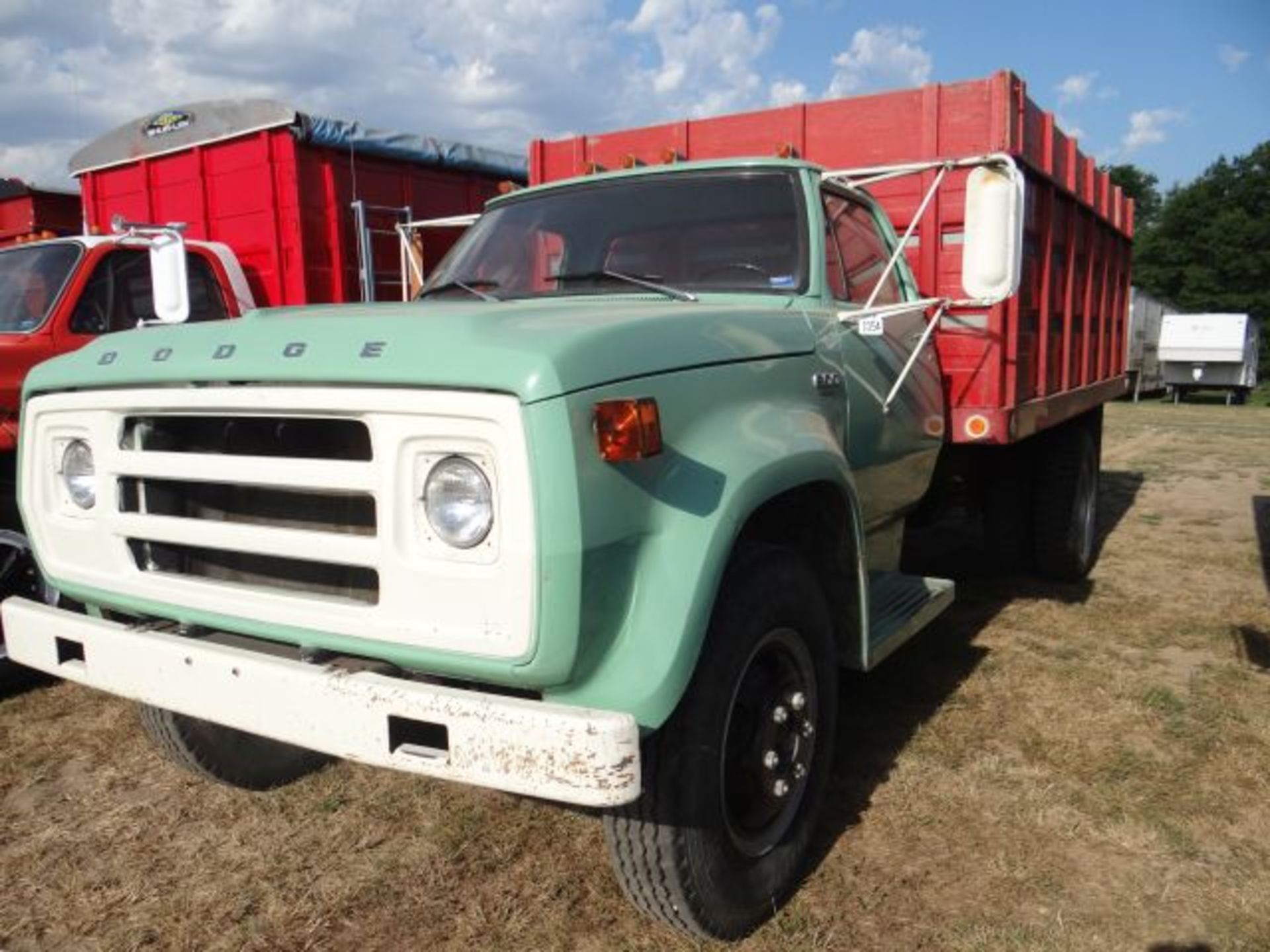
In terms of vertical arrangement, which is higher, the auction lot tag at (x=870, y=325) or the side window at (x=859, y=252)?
the side window at (x=859, y=252)

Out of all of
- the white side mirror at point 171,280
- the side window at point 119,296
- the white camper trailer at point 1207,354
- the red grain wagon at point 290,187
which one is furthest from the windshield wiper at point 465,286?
the white camper trailer at point 1207,354

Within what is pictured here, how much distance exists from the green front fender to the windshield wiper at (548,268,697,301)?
0.63 metres

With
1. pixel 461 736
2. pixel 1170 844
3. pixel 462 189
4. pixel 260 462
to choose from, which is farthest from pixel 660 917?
pixel 462 189

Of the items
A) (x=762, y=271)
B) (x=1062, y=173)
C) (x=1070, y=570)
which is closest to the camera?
(x=762, y=271)

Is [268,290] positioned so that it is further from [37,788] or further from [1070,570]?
[1070,570]

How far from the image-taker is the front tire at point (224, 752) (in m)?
3.17

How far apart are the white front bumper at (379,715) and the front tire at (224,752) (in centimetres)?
71

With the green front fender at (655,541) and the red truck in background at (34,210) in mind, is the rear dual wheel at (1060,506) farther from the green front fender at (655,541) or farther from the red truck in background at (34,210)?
the red truck in background at (34,210)

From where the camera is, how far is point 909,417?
147 inches

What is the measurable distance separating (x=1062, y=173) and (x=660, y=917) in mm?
4403

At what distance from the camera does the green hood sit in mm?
1995

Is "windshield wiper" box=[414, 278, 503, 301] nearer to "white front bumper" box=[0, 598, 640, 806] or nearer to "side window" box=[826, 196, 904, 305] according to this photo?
"side window" box=[826, 196, 904, 305]

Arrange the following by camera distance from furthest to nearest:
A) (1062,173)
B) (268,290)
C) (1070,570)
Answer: (268,290)
(1070,570)
(1062,173)

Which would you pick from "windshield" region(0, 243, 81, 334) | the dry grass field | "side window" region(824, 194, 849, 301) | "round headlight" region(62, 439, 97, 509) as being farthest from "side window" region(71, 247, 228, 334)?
"side window" region(824, 194, 849, 301)
